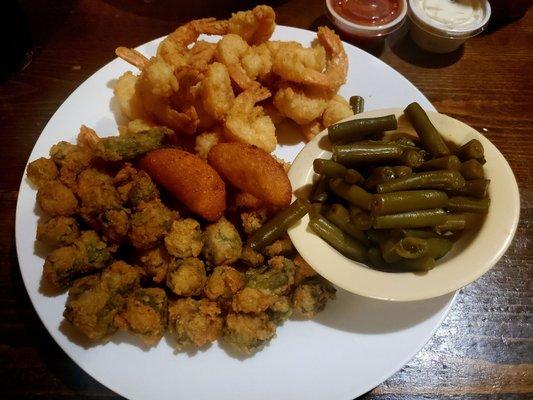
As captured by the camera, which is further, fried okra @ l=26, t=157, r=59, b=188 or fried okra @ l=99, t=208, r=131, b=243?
fried okra @ l=26, t=157, r=59, b=188

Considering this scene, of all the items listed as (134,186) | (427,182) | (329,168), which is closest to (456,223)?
(427,182)

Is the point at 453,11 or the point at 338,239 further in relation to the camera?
the point at 453,11

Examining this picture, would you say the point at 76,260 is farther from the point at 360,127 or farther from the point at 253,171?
the point at 360,127

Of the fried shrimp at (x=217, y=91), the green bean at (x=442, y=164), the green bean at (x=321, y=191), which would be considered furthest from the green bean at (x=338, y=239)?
the fried shrimp at (x=217, y=91)

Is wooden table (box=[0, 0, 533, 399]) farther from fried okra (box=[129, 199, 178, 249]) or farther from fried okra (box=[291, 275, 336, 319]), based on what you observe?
fried okra (box=[129, 199, 178, 249])

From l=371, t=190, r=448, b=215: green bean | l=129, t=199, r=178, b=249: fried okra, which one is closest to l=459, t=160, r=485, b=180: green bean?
l=371, t=190, r=448, b=215: green bean

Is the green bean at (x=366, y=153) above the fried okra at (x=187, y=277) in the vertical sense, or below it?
above

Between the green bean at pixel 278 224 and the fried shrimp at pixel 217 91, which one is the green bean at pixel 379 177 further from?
the fried shrimp at pixel 217 91
